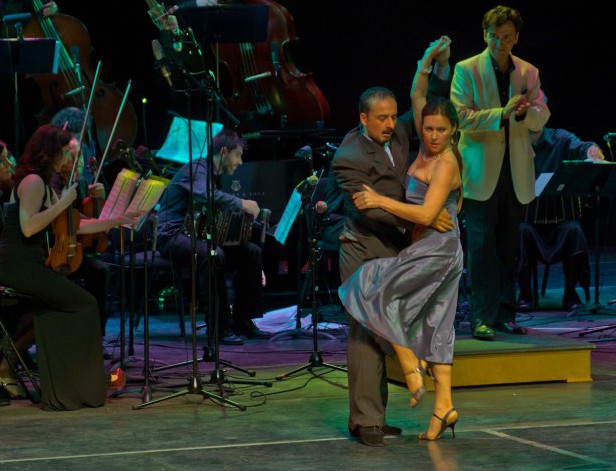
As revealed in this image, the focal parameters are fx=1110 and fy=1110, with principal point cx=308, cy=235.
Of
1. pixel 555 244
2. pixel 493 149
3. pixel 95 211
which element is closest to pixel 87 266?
pixel 95 211

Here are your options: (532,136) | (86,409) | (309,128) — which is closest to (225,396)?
(86,409)

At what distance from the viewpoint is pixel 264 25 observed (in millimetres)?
6301

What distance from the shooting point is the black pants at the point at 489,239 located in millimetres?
6430

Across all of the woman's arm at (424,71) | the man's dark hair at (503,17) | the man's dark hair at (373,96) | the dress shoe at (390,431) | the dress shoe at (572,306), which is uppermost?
the man's dark hair at (503,17)

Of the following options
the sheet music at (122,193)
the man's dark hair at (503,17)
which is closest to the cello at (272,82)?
the man's dark hair at (503,17)

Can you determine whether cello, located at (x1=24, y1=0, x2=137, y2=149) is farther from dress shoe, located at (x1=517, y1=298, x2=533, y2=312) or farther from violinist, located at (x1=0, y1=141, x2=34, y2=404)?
dress shoe, located at (x1=517, y1=298, x2=533, y2=312)

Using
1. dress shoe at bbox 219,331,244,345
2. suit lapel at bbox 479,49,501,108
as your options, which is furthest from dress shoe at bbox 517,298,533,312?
suit lapel at bbox 479,49,501,108

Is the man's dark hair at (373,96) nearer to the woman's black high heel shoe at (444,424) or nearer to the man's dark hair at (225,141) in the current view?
the woman's black high heel shoe at (444,424)

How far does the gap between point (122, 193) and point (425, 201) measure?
1.94m

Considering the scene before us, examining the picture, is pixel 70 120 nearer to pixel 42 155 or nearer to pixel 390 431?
pixel 42 155

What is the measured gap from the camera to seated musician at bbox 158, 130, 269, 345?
8008 millimetres

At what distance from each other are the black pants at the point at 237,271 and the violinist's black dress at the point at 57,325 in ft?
7.34

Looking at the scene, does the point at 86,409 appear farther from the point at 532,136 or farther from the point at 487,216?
the point at 532,136

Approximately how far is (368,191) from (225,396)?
1.71 meters
